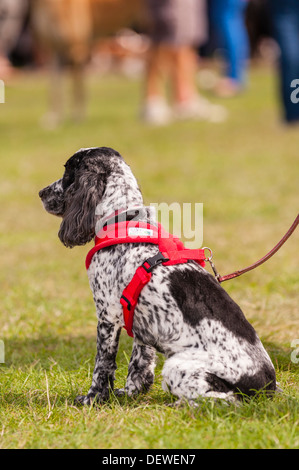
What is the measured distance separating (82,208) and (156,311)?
1.79ft

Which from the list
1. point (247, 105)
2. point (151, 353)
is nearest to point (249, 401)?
point (151, 353)

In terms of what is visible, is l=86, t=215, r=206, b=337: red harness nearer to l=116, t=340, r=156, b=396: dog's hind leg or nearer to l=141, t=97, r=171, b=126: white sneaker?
l=116, t=340, r=156, b=396: dog's hind leg

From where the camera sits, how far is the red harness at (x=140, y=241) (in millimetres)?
3271

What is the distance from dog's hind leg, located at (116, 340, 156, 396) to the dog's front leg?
11cm

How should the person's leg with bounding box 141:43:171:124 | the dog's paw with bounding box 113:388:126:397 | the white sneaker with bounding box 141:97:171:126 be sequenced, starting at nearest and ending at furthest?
the dog's paw with bounding box 113:388:126:397 → the person's leg with bounding box 141:43:171:124 → the white sneaker with bounding box 141:97:171:126

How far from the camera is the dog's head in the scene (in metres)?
3.40

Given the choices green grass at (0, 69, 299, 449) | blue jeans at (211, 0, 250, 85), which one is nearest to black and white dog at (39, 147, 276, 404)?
green grass at (0, 69, 299, 449)

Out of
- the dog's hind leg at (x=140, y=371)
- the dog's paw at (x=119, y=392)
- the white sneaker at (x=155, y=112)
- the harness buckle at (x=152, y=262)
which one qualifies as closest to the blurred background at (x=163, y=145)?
the white sneaker at (x=155, y=112)

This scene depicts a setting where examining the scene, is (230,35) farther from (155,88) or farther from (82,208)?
(82,208)

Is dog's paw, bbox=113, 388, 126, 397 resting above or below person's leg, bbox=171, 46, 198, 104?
below

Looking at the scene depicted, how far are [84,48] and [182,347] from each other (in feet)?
33.3

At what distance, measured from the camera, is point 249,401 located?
10.6ft

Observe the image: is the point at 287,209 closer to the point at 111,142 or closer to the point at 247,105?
the point at 111,142

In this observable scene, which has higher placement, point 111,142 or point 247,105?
point 247,105
